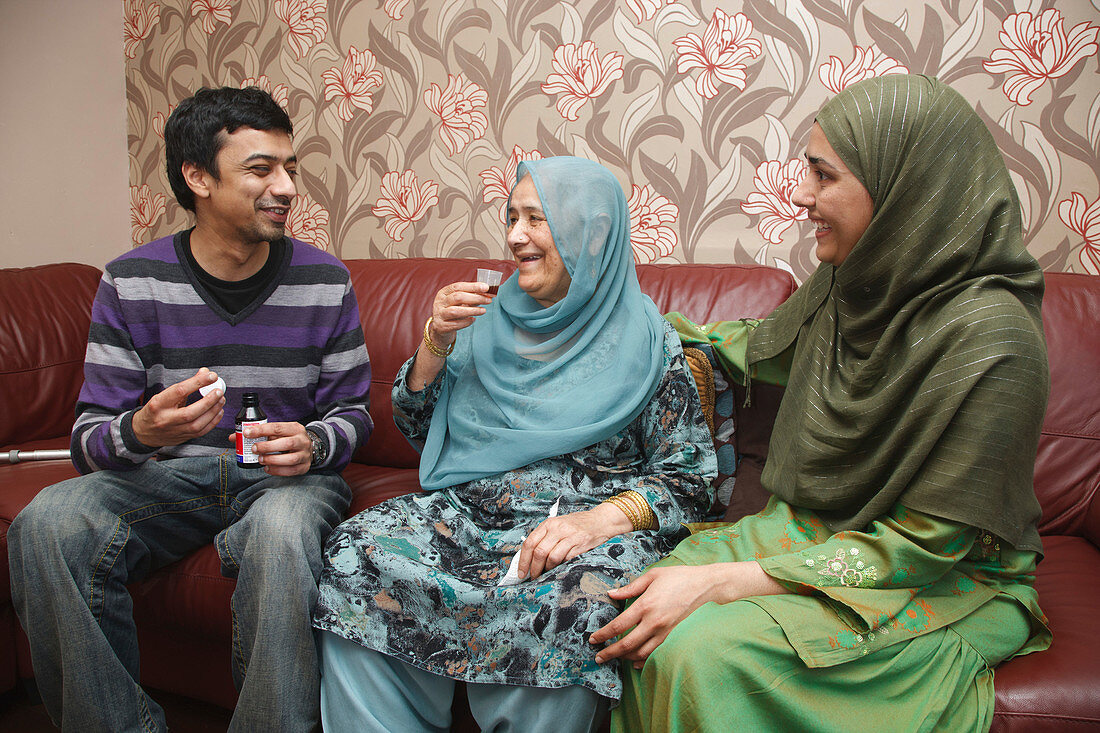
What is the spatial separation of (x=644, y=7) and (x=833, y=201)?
47.5 inches

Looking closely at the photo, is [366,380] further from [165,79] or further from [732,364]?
[165,79]

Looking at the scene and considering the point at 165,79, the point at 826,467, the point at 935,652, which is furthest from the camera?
the point at 165,79

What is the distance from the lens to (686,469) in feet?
4.94

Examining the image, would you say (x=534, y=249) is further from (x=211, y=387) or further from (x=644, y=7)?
(x=644, y=7)

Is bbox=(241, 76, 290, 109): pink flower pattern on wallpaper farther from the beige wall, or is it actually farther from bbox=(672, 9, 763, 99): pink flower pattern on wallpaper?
bbox=(672, 9, 763, 99): pink flower pattern on wallpaper

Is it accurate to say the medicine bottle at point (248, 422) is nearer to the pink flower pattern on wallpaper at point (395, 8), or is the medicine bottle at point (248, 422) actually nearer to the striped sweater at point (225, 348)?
the striped sweater at point (225, 348)

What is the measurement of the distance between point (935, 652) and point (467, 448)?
38.1 inches

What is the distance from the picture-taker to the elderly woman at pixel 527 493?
48.2 inches

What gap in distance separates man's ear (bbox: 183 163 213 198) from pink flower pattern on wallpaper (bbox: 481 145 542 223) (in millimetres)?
987

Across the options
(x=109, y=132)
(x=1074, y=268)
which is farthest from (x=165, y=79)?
(x=1074, y=268)

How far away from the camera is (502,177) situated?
2.43m

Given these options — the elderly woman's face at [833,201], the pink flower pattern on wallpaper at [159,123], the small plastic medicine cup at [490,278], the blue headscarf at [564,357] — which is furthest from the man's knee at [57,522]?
the pink flower pattern on wallpaper at [159,123]

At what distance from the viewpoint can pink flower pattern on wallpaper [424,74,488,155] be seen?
244cm

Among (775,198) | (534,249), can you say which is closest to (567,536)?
(534,249)
